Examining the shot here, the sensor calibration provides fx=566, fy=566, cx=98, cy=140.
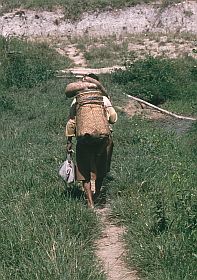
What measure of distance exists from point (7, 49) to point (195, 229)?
17.3 metres

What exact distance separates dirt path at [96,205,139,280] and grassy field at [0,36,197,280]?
11 cm

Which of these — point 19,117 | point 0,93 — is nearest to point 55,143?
point 19,117

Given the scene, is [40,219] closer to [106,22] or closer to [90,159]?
[90,159]

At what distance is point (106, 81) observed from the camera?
18391 millimetres

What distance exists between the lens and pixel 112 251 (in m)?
5.92

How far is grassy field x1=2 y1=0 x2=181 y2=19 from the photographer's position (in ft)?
113

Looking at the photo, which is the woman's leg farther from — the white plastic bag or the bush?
the bush

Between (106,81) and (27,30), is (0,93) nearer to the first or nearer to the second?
(106,81)

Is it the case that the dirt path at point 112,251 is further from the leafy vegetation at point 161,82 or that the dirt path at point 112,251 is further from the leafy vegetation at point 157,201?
the leafy vegetation at point 161,82

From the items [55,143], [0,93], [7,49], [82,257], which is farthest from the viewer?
[7,49]

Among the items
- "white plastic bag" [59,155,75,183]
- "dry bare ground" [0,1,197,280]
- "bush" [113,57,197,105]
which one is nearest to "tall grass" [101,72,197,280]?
"white plastic bag" [59,155,75,183]

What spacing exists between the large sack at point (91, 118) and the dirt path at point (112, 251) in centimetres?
94

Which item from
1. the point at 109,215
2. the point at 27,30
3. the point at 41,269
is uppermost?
the point at 41,269

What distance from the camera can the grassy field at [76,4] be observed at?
34.6 meters
